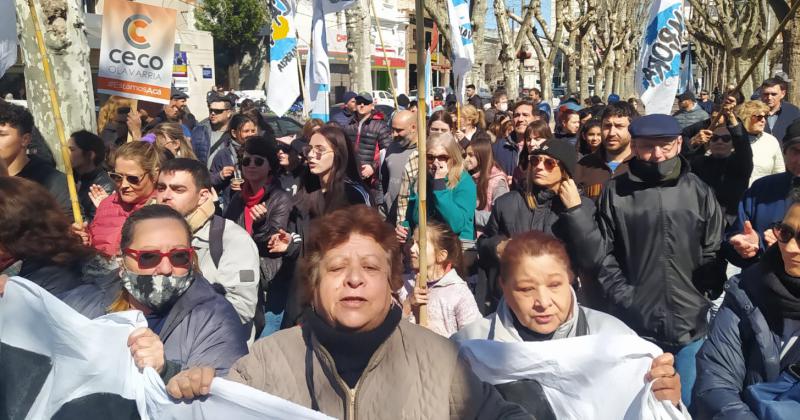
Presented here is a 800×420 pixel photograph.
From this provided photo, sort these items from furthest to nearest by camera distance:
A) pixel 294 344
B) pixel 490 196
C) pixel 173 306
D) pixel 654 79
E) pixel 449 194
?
pixel 654 79 → pixel 490 196 → pixel 449 194 → pixel 173 306 → pixel 294 344

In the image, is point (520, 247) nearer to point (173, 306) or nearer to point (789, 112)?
point (173, 306)

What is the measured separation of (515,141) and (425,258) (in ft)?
17.1

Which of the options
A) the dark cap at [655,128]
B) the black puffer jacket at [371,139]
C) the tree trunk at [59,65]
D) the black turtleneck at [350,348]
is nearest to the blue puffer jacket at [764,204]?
the dark cap at [655,128]

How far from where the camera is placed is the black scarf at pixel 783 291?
2.66 metres

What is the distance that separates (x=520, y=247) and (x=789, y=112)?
23.0 feet

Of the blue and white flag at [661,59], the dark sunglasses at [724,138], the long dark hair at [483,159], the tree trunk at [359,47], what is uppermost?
the tree trunk at [359,47]

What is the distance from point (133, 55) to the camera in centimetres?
594

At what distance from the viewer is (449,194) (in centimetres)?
498

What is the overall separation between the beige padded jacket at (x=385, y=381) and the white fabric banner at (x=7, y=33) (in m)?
3.40

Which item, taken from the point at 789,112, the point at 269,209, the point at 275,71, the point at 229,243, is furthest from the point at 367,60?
the point at 229,243

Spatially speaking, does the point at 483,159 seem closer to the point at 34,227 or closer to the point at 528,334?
the point at 528,334

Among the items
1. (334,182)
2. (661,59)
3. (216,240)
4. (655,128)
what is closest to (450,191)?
(334,182)

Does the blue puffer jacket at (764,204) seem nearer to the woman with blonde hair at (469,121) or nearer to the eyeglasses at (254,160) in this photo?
the eyeglasses at (254,160)

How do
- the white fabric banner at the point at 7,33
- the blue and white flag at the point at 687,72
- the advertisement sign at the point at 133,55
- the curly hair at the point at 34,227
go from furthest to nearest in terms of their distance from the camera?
1. the blue and white flag at the point at 687,72
2. the advertisement sign at the point at 133,55
3. the white fabric banner at the point at 7,33
4. the curly hair at the point at 34,227
